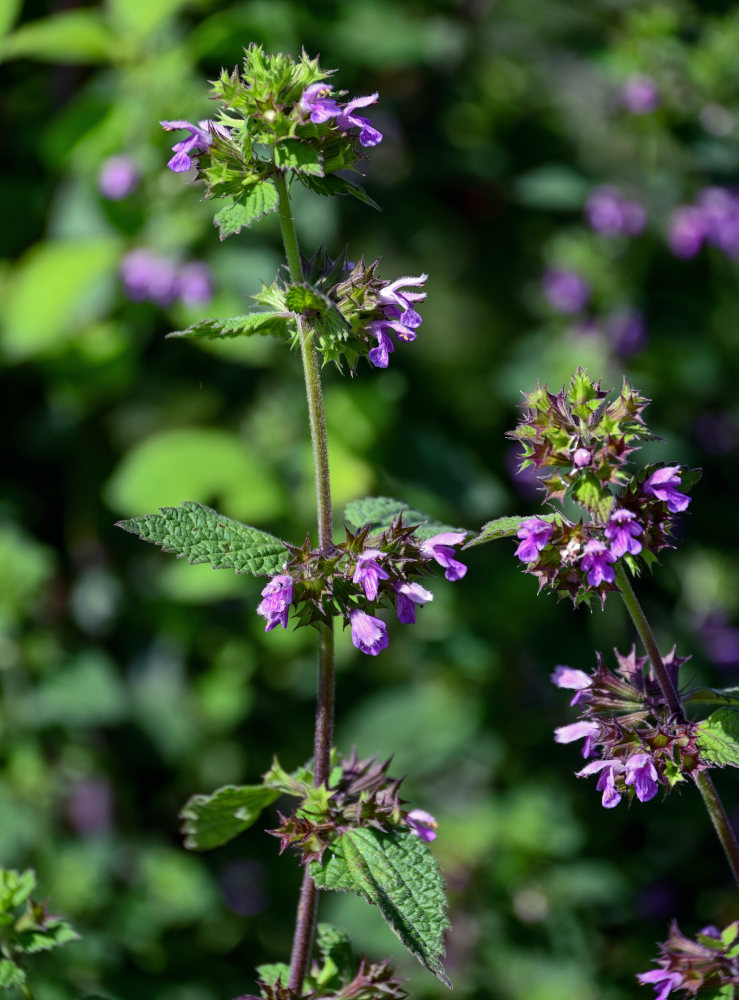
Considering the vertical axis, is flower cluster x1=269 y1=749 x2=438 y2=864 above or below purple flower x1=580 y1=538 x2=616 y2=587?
below

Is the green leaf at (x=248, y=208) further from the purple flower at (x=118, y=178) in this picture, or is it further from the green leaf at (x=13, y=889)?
the purple flower at (x=118, y=178)

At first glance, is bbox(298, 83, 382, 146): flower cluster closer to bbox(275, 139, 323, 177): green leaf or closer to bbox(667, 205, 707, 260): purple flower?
bbox(275, 139, 323, 177): green leaf

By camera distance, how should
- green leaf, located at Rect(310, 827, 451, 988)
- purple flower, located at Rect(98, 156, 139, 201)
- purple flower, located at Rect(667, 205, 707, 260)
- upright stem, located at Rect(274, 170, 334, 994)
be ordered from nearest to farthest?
green leaf, located at Rect(310, 827, 451, 988), upright stem, located at Rect(274, 170, 334, 994), purple flower, located at Rect(98, 156, 139, 201), purple flower, located at Rect(667, 205, 707, 260)

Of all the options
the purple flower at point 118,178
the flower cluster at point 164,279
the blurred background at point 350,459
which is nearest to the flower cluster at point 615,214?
the blurred background at point 350,459

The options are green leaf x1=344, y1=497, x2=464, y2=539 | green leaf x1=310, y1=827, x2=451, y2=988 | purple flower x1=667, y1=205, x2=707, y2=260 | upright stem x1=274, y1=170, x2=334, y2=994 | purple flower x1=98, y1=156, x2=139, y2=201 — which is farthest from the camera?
purple flower x1=667, y1=205, x2=707, y2=260

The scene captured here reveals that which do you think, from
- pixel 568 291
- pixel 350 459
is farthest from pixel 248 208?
pixel 568 291

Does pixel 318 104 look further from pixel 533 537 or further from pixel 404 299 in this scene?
pixel 533 537

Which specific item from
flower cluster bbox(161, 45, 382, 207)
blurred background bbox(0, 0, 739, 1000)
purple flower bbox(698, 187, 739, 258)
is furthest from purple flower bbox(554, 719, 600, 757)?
purple flower bbox(698, 187, 739, 258)
